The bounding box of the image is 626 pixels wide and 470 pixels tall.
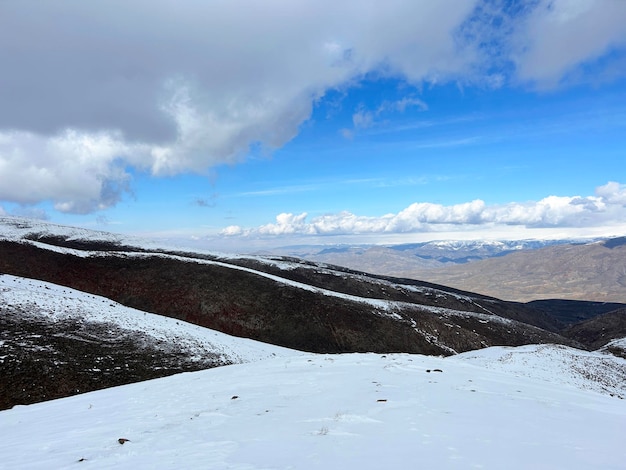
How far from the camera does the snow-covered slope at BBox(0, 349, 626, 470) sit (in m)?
6.27

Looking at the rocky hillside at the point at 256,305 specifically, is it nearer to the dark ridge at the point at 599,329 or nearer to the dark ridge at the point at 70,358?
the dark ridge at the point at 70,358

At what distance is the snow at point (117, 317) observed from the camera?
93.3 feet

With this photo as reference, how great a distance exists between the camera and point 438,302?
8112 cm

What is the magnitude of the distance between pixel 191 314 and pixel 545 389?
41643mm

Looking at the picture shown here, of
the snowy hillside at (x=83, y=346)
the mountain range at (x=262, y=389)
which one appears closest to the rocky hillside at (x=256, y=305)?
the mountain range at (x=262, y=389)

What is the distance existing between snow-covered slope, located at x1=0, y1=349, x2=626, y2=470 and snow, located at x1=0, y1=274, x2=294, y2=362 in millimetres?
Answer: 15427

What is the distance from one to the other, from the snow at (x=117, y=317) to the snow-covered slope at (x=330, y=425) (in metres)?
15.4

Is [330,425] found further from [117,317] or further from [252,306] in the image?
[252,306]

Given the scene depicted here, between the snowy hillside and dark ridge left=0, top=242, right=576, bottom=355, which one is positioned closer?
the snowy hillside

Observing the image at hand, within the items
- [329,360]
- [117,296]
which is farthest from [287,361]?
[117,296]

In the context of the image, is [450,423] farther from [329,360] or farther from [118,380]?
[118,380]

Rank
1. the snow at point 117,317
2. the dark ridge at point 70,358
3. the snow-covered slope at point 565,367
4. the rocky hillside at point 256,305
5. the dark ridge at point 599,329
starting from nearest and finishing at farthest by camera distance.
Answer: the dark ridge at point 70,358 < the snow-covered slope at point 565,367 < the snow at point 117,317 < the rocky hillside at point 256,305 < the dark ridge at point 599,329

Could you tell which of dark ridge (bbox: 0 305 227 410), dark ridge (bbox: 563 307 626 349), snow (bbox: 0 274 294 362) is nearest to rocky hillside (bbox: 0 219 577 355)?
snow (bbox: 0 274 294 362)

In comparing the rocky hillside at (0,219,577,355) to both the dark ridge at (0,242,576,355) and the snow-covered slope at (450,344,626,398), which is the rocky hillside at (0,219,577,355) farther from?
the snow-covered slope at (450,344,626,398)
